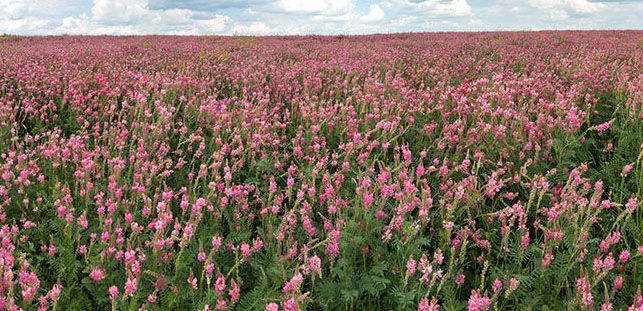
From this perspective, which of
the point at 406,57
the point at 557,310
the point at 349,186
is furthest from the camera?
the point at 406,57

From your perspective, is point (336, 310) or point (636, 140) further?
point (636, 140)

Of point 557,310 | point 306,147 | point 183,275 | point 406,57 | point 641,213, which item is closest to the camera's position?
point 557,310

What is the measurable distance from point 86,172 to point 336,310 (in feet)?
5.74

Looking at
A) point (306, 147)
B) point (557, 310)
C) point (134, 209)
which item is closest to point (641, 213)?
point (557, 310)

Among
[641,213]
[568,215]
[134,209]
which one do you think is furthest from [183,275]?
[641,213]

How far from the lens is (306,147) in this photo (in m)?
3.76

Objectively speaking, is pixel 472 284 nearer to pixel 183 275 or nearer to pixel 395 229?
pixel 395 229

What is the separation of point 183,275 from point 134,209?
2.42 ft

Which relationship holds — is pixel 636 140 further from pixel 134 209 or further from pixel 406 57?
pixel 406 57

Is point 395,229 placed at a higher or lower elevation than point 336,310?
higher

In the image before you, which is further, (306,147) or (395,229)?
(306,147)

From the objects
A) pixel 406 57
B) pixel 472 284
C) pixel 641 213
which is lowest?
pixel 472 284

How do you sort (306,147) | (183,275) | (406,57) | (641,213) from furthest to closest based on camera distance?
(406,57) < (306,147) < (641,213) < (183,275)

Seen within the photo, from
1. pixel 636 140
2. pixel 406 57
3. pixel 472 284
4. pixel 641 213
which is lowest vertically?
pixel 472 284
